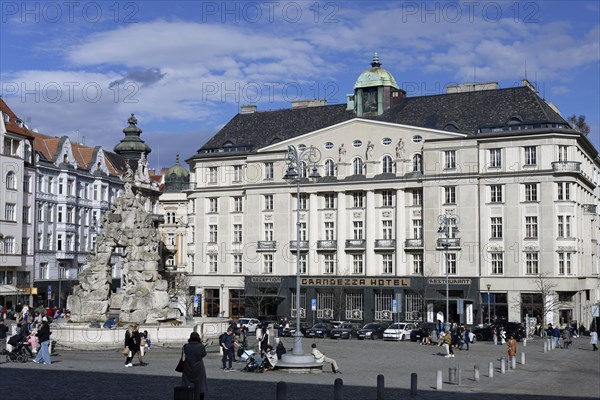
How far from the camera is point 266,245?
270 feet

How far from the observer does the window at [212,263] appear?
282 feet

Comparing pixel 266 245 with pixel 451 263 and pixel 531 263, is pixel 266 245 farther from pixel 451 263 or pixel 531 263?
pixel 531 263

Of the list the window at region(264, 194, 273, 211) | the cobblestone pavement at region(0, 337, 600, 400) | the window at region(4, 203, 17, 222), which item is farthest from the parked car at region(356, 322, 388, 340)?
the window at region(4, 203, 17, 222)

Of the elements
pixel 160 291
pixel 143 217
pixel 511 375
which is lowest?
pixel 511 375

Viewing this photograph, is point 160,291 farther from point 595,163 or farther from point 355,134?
point 595,163

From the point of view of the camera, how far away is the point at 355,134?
260 ft

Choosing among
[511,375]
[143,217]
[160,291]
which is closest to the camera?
[511,375]

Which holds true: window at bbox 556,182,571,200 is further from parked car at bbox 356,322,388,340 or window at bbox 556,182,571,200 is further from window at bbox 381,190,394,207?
parked car at bbox 356,322,388,340

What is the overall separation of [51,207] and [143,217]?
38.1 meters

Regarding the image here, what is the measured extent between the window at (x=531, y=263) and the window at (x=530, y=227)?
146 cm

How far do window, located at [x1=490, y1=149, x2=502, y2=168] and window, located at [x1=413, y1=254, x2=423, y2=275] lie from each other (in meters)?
10.1

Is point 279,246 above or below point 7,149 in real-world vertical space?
below

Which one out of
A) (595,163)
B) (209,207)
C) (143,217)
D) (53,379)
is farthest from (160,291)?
(595,163)

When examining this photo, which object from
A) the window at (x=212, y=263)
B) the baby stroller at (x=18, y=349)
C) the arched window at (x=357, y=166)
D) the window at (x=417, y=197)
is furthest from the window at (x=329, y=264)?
the baby stroller at (x=18, y=349)
